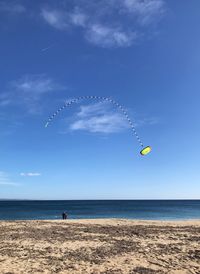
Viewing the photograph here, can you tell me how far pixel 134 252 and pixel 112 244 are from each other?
9.07 ft

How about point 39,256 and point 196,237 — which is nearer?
point 39,256

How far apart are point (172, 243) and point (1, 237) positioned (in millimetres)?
12494

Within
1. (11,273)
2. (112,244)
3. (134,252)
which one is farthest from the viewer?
(112,244)

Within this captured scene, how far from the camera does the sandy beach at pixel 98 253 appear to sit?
621 inches

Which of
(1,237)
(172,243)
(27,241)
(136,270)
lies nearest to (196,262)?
(136,270)

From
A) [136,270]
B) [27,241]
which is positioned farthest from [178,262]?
[27,241]

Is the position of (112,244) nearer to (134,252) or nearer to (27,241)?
(134,252)

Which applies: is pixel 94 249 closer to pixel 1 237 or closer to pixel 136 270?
pixel 136 270

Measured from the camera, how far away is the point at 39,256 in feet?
59.2

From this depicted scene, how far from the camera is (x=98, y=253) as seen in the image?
62.2 feet

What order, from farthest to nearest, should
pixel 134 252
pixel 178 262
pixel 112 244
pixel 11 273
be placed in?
pixel 112 244
pixel 134 252
pixel 178 262
pixel 11 273

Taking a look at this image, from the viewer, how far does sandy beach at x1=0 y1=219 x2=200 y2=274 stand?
1577 cm

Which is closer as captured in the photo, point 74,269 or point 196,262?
point 74,269

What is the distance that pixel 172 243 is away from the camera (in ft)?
75.2
